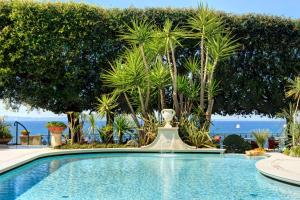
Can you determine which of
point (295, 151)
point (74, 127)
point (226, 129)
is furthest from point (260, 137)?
point (226, 129)

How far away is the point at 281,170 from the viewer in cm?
1005

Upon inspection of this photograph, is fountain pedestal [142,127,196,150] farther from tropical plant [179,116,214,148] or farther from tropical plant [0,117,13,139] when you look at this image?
tropical plant [0,117,13,139]

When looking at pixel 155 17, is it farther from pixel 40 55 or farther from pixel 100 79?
pixel 40 55

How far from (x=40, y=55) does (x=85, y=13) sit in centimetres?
255

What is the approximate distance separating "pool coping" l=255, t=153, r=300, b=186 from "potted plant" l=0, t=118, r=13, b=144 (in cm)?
1138

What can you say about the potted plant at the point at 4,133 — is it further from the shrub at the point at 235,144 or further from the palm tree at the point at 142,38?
the shrub at the point at 235,144

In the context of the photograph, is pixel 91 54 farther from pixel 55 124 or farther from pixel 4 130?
pixel 4 130

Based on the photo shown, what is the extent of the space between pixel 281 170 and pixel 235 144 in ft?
26.5

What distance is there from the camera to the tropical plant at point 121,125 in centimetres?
1744

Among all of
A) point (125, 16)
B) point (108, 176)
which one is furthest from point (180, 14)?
point (108, 176)

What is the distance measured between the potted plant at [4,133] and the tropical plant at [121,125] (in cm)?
483

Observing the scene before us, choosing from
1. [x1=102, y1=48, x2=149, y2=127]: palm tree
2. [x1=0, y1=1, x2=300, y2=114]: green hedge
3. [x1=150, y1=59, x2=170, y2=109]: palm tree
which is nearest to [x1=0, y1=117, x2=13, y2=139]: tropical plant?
[x1=0, y1=1, x2=300, y2=114]: green hedge

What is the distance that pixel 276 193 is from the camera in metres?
8.28

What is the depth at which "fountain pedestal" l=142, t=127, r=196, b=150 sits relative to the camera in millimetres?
16609
